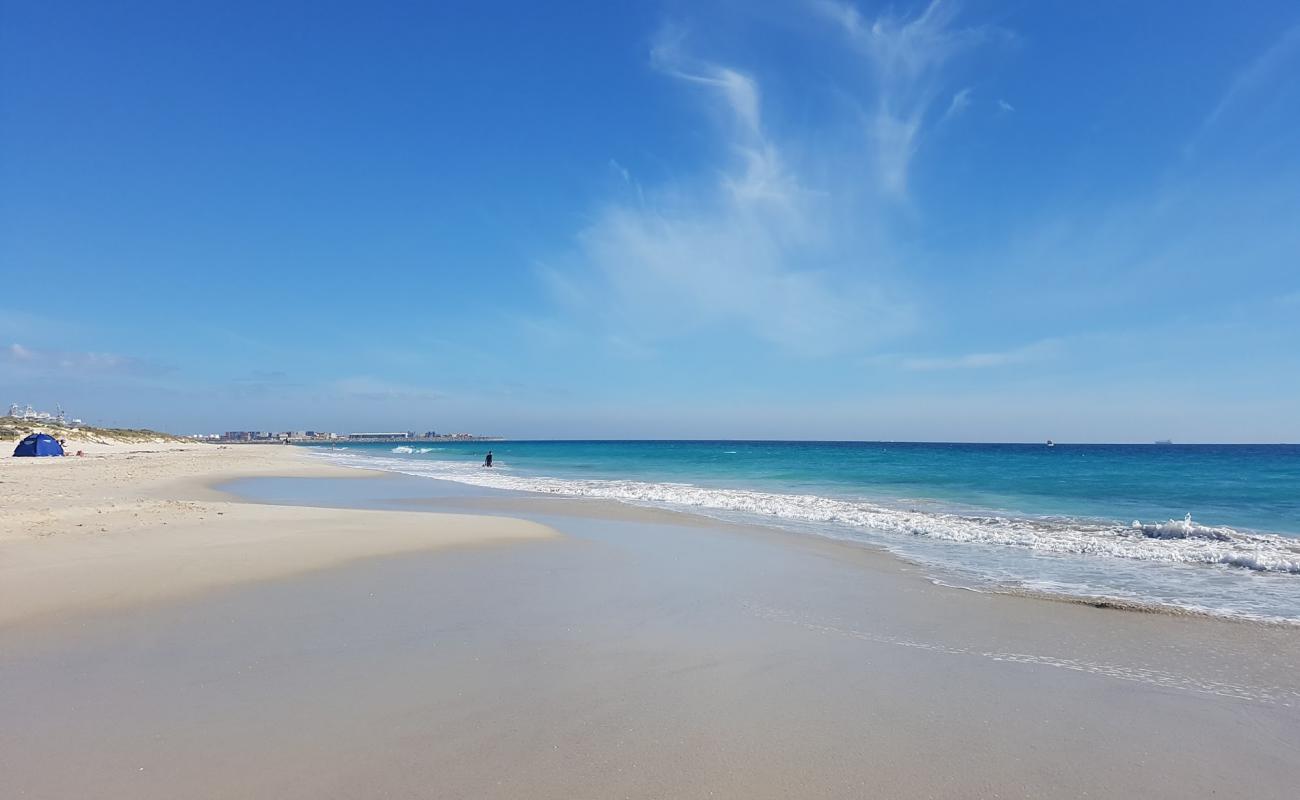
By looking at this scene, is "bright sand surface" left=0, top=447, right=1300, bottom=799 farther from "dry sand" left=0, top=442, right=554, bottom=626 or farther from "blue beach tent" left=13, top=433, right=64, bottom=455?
"blue beach tent" left=13, top=433, right=64, bottom=455

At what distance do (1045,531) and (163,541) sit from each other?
→ 17744 millimetres

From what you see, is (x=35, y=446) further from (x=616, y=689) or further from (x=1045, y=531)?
(x=1045, y=531)

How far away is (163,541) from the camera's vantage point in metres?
10.8

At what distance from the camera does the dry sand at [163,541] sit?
7.83 meters

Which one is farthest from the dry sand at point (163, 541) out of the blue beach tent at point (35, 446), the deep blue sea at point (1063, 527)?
the blue beach tent at point (35, 446)

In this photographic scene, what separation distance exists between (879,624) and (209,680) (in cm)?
625

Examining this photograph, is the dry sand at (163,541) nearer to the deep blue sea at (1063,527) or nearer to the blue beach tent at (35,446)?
the deep blue sea at (1063,527)

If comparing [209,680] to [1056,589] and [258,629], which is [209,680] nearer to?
[258,629]

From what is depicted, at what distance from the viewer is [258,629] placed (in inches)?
257

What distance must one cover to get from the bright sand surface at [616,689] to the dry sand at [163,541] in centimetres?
13

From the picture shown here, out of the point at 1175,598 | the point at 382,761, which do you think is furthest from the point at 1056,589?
the point at 382,761

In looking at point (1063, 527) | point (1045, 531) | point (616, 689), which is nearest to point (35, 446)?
point (616, 689)

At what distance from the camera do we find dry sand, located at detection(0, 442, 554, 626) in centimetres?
783

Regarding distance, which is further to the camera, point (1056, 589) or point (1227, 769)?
point (1056, 589)
